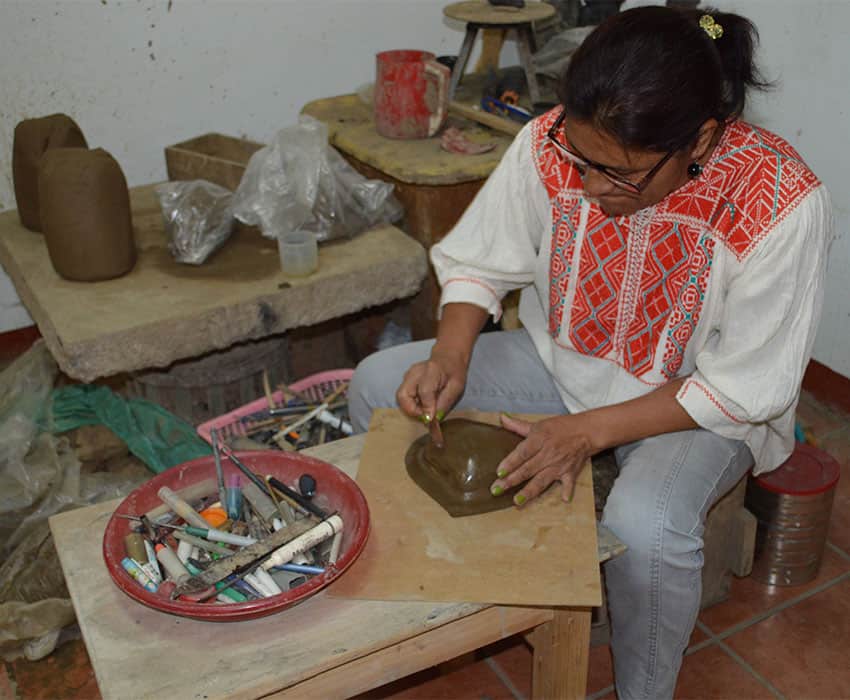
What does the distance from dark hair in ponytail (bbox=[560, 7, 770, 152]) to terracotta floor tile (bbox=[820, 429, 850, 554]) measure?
145 cm

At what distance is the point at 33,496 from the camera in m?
2.36

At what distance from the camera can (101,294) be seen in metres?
2.42

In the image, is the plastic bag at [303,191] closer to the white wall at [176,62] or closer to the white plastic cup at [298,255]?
the white plastic cup at [298,255]

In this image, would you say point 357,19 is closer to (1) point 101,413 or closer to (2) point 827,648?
(1) point 101,413

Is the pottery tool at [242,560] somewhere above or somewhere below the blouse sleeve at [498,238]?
below

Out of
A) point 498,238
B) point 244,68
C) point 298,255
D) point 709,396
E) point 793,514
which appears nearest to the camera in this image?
point 709,396

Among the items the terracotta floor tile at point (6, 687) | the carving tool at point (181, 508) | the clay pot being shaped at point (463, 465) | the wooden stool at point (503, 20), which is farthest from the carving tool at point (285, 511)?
the wooden stool at point (503, 20)

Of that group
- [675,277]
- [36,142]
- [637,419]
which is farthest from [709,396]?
[36,142]

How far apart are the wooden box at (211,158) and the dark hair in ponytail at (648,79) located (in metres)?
1.49

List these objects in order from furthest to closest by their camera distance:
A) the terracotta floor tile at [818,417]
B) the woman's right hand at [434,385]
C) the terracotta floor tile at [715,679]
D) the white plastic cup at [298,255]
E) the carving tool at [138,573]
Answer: the terracotta floor tile at [818,417], the white plastic cup at [298,255], the terracotta floor tile at [715,679], the woman's right hand at [434,385], the carving tool at [138,573]

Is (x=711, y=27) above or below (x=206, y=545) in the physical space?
above

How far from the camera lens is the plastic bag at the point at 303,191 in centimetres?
263

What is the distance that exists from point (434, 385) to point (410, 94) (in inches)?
52.9

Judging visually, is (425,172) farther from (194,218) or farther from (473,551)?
(473,551)
